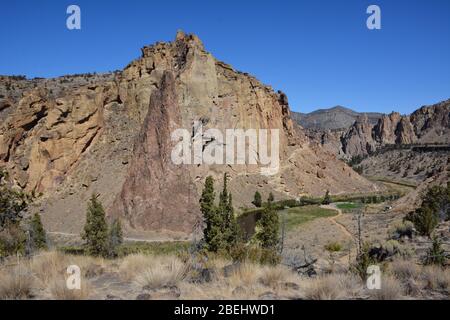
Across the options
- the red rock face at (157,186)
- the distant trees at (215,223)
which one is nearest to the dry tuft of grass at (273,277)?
the distant trees at (215,223)

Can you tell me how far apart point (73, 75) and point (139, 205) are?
45.8m

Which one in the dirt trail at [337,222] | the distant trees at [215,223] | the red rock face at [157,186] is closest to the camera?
the distant trees at [215,223]

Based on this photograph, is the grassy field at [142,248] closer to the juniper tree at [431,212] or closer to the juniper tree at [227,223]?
the juniper tree at [227,223]

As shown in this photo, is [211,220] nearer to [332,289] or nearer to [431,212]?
[431,212]

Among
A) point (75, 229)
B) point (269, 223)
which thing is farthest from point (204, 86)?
point (269, 223)

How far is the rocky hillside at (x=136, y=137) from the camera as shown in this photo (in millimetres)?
52656

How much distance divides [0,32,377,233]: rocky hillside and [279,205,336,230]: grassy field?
904 cm

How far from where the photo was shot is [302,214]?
6056 centimetres

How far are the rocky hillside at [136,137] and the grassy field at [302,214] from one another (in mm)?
9039

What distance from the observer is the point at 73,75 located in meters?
85.1

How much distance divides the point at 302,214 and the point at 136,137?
2763 cm

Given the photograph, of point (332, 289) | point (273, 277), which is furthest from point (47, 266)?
point (332, 289)

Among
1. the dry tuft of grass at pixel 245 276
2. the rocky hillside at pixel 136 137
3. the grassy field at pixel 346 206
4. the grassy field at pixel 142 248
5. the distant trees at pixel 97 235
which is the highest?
the rocky hillside at pixel 136 137
